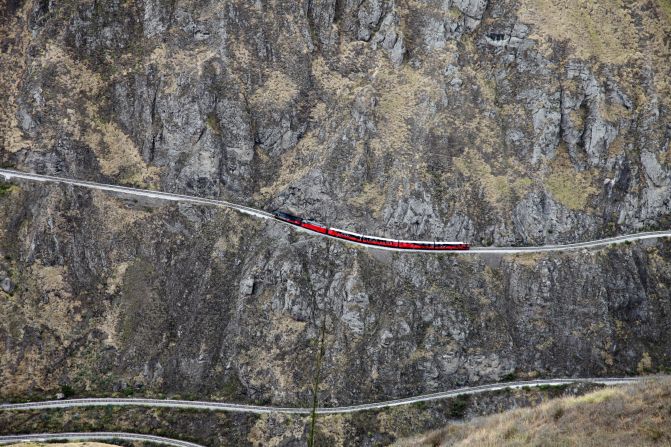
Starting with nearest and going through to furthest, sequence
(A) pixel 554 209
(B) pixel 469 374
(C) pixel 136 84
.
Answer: (B) pixel 469 374 < (A) pixel 554 209 < (C) pixel 136 84

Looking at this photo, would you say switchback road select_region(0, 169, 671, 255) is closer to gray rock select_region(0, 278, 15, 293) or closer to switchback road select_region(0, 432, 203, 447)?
gray rock select_region(0, 278, 15, 293)

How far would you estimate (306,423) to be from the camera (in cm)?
6462

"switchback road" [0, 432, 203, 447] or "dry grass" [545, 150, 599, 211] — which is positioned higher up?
"dry grass" [545, 150, 599, 211]

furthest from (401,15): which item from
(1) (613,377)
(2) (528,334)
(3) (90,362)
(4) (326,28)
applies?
(3) (90,362)

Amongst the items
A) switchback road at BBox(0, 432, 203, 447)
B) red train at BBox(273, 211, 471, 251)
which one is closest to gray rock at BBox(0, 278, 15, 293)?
switchback road at BBox(0, 432, 203, 447)

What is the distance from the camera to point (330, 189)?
7656 centimetres

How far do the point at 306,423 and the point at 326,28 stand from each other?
53.9 metres

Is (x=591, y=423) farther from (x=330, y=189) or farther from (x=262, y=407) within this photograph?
(x=330, y=189)

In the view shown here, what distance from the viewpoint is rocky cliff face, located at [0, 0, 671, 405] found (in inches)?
2736

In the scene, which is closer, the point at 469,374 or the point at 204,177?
the point at 469,374

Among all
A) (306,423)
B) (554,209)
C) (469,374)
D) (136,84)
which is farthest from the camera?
(136,84)

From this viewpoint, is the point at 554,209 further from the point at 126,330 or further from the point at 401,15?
the point at 126,330

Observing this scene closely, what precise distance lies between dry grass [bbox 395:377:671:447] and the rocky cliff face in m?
40.3

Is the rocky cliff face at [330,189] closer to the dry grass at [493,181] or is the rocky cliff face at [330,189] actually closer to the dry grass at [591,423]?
the dry grass at [493,181]
